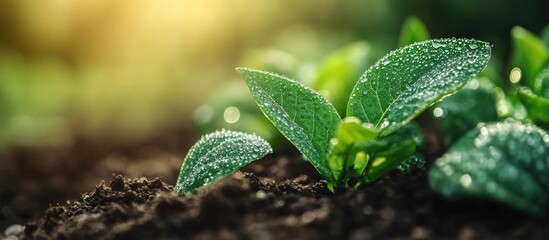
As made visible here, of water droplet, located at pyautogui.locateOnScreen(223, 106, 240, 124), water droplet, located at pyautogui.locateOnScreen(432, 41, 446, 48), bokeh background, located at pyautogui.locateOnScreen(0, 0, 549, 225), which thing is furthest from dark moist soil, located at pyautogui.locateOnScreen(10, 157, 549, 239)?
bokeh background, located at pyautogui.locateOnScreen(0, 0, 549, 225)

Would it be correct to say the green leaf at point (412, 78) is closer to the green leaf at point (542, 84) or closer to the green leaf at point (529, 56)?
the green leaf at point (542, 84)

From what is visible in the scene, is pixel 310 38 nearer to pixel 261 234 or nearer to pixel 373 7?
pixel 373 7

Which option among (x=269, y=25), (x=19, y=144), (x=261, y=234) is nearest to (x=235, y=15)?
(x=269, y=25)

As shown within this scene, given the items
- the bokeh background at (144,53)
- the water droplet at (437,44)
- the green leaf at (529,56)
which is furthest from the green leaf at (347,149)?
the bokeh background at (144,53)

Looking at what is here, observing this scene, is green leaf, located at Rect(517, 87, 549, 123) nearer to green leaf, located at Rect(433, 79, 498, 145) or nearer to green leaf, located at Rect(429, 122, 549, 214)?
green leaf, located at Rect(433, 79, 498, 145)

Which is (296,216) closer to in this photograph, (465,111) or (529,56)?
(465,111)

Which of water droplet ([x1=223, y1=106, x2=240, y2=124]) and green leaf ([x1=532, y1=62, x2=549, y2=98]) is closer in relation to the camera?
green leaf ([x1=532, y1=62, x2=549, y2=98])
